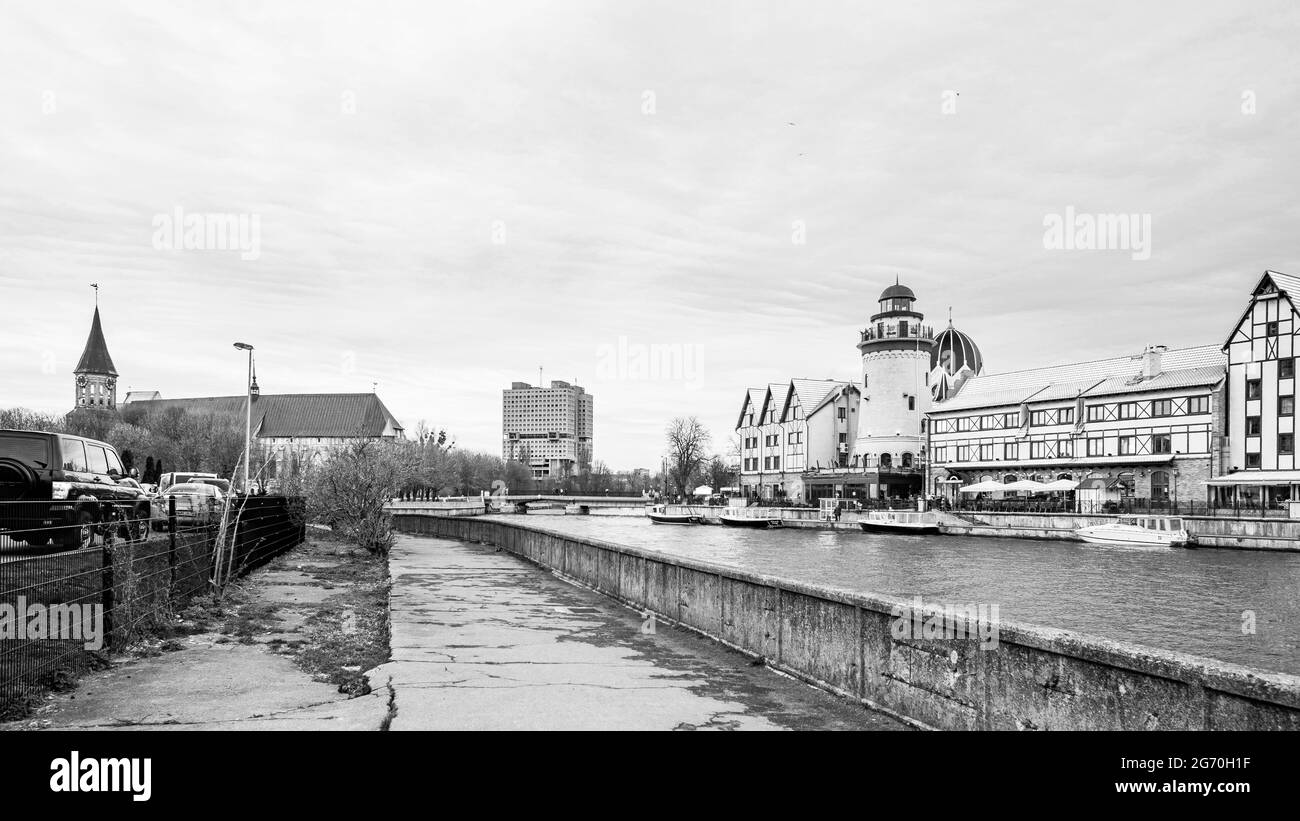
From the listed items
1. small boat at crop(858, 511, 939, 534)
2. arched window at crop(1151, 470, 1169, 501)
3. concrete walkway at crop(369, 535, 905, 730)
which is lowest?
small boat at crop(858, 511, 939, 534)

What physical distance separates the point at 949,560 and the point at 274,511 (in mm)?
35838

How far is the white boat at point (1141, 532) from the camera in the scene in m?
53.1

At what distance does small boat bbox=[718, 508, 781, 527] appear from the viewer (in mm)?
84750

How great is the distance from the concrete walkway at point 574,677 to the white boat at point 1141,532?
1855 inches

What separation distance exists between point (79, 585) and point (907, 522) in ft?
221

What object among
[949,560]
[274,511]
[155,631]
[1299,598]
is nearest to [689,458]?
[949,560]

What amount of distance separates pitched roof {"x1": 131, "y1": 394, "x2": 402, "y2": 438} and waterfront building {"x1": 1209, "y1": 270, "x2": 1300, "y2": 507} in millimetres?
124150

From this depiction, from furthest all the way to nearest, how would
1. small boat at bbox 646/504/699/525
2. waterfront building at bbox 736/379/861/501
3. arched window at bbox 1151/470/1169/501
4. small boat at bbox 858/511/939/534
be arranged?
waterfront building at bbox 736/379/861/501, small boat at bbox 646/504/699/525, small boat at bbox 858/511/939/534, arched window at bbox 1151/470/1169/501

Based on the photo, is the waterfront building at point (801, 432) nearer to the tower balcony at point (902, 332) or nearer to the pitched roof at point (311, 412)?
the tower balcony at point (902, 332)
